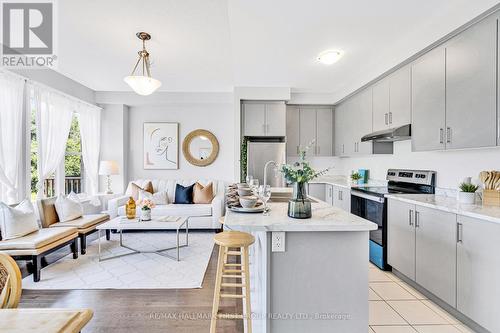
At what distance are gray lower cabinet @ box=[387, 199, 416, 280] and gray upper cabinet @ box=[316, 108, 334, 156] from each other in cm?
250

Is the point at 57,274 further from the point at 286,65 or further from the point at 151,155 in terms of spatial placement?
the point at 286,65

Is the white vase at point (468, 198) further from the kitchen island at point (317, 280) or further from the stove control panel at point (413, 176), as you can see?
the kitchen island at point (317, 280)

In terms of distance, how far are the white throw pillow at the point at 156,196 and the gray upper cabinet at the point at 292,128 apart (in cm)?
262

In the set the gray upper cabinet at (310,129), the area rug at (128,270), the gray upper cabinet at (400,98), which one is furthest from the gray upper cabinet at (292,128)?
the area rug at (128,270)

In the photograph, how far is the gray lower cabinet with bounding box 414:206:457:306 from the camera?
2.11m

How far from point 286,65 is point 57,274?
3.89 metres

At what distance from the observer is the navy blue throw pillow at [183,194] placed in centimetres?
510

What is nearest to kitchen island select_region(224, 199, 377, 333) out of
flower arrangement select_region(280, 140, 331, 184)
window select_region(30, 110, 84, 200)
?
flower arrangement select_region(280, 140, 331, 184)

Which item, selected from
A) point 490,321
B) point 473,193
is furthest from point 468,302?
point 473,193

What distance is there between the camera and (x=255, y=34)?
2.82 meters

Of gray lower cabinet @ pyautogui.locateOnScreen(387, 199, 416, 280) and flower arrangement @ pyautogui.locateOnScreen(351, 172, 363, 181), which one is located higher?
flower arrangement @ pyautogui.locateOnScreen(351, 172, 363, 181)

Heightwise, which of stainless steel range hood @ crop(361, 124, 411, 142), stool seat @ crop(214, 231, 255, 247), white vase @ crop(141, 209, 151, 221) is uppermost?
stainless steel range hood @ crop(361, 124, 411, 142)

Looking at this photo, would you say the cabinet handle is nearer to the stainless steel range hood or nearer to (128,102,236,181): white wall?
the stainless steel range hood

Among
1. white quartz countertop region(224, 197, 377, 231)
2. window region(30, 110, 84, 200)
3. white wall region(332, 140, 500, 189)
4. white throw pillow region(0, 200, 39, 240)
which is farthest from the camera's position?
window region(30, 110, 84, 200)
